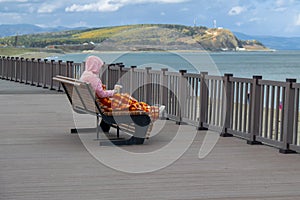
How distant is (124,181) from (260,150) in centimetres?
284

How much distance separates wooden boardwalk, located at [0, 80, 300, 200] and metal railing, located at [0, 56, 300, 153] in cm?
27

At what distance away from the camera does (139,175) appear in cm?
701

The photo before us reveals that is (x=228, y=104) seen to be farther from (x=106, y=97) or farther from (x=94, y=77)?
(x=94, y=77)

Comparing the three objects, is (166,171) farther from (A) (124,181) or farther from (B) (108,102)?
(B) (108,102)

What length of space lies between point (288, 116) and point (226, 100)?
5.55ft

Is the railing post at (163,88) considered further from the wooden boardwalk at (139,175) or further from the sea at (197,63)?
the wooden boardwalk at (139,175)

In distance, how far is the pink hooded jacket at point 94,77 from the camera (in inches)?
357

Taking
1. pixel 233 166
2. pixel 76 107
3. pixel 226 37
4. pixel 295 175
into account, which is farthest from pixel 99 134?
pixel 226 37

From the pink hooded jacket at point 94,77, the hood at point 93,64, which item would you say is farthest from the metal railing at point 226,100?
the hood at point 93,64

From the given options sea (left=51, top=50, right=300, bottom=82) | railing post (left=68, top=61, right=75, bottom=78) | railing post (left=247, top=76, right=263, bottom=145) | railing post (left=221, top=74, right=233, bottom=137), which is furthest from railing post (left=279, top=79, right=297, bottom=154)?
railing post (left=68, top=61, right=75, bottom=78)

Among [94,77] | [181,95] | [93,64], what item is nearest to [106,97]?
[94,77]

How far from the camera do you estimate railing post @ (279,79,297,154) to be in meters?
8.58

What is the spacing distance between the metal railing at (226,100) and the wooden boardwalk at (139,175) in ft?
0.89

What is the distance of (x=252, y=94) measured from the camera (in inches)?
374
